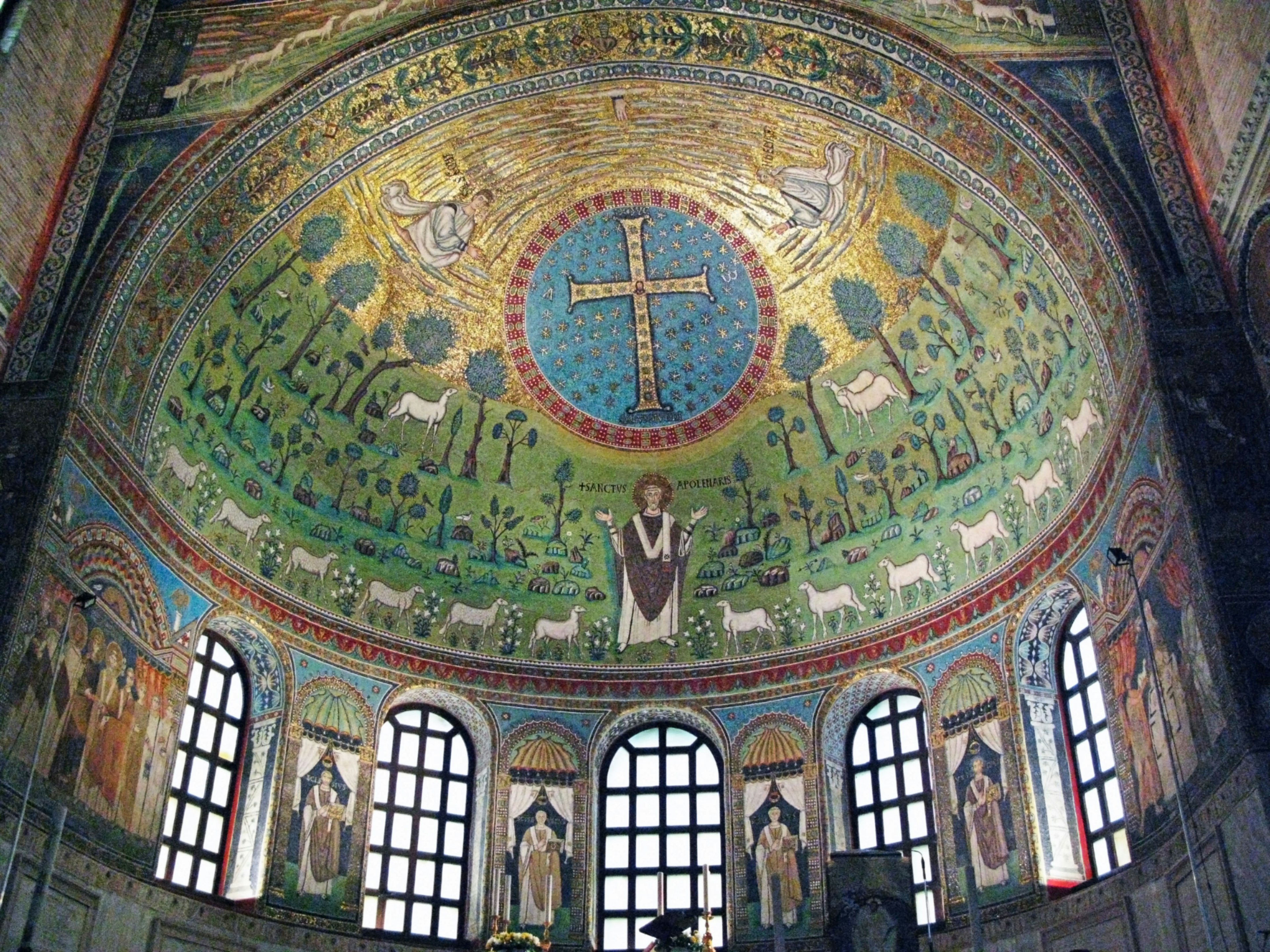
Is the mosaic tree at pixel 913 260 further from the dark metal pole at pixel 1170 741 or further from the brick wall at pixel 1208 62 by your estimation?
the dark metal pole at pixel 1170 741

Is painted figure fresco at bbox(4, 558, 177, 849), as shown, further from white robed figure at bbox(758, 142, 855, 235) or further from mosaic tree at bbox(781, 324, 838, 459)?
white robed figure at bbox(758, 142, 855, 235)

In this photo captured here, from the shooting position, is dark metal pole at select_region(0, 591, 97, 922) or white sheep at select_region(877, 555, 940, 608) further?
white sheep at select_region(877, 555, 940, 608)

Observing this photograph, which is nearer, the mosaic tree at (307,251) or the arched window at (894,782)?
the arched window at (894,782)

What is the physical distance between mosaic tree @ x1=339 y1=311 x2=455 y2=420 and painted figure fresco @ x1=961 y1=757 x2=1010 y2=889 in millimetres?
9945

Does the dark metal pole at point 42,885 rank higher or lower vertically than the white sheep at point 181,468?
lower

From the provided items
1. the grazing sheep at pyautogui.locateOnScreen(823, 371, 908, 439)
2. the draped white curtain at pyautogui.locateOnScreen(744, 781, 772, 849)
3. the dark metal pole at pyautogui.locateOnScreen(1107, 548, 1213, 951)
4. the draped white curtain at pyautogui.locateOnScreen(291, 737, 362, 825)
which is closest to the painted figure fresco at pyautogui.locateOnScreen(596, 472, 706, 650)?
the draped white curtain at pyautogui.locateOnScreen(744, 781, 772, 849)

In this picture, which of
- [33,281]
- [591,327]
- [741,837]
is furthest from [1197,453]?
[33,281]

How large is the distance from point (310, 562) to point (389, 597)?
52.4 inches

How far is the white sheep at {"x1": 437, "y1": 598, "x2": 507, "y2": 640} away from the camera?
20.5m

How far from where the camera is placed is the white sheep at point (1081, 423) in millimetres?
16625

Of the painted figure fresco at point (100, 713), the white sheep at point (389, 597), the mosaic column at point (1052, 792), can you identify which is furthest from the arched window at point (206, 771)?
the mosaic column at point (1052, 792)

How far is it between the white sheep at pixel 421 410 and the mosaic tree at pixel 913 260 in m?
6.94

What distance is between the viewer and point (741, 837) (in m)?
19.1

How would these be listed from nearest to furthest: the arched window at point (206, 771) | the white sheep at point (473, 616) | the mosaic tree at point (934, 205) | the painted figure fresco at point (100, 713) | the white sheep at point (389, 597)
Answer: the painted figure fresco at point (100, 713) < the arched window at point (206, 771) < the mosaic tree at point (934, 205) < the white sheep at point (389, 597) < the white sheep at point (473, 616)
